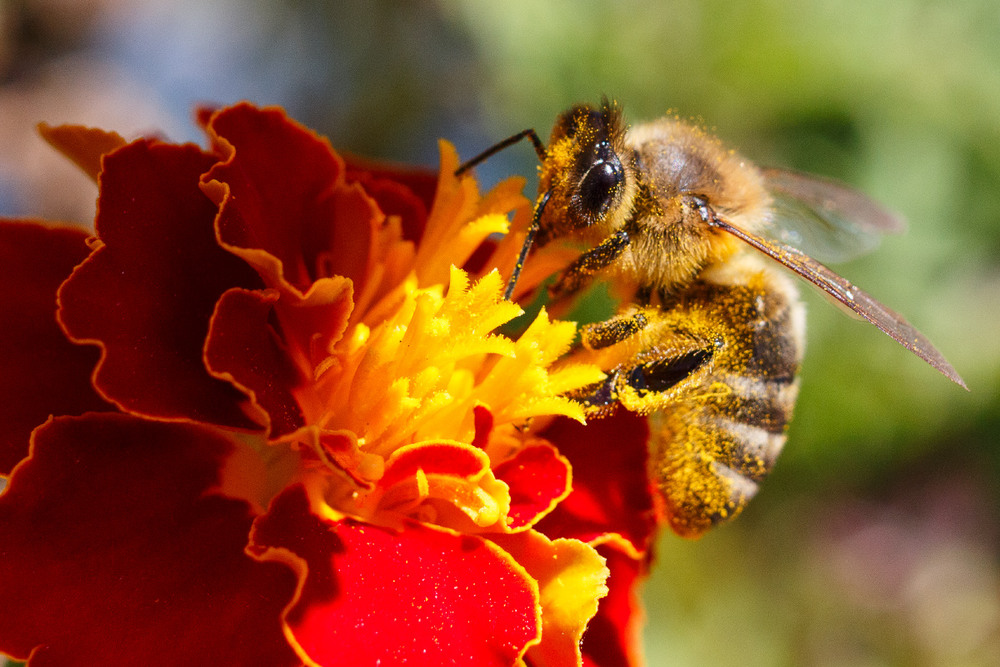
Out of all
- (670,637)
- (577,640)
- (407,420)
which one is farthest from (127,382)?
(670,637)

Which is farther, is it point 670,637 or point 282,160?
point 670,637

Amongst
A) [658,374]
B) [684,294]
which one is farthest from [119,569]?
[684,294]

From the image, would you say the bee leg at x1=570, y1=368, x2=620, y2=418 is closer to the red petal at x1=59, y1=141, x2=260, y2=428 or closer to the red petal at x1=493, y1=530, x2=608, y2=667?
the red petal at x1=493, y1=530, x2=608, y2=667

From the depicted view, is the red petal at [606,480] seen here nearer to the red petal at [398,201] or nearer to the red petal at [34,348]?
the red petal at [398,201]

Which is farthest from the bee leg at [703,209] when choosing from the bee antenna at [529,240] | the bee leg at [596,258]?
the bee antenna at [529,240]

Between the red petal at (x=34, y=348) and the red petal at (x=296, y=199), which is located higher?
the red petal at (x=296, y=199)

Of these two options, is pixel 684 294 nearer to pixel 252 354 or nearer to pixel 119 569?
pixel 252 354

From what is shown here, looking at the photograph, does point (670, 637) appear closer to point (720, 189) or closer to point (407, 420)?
point (720, 189)
